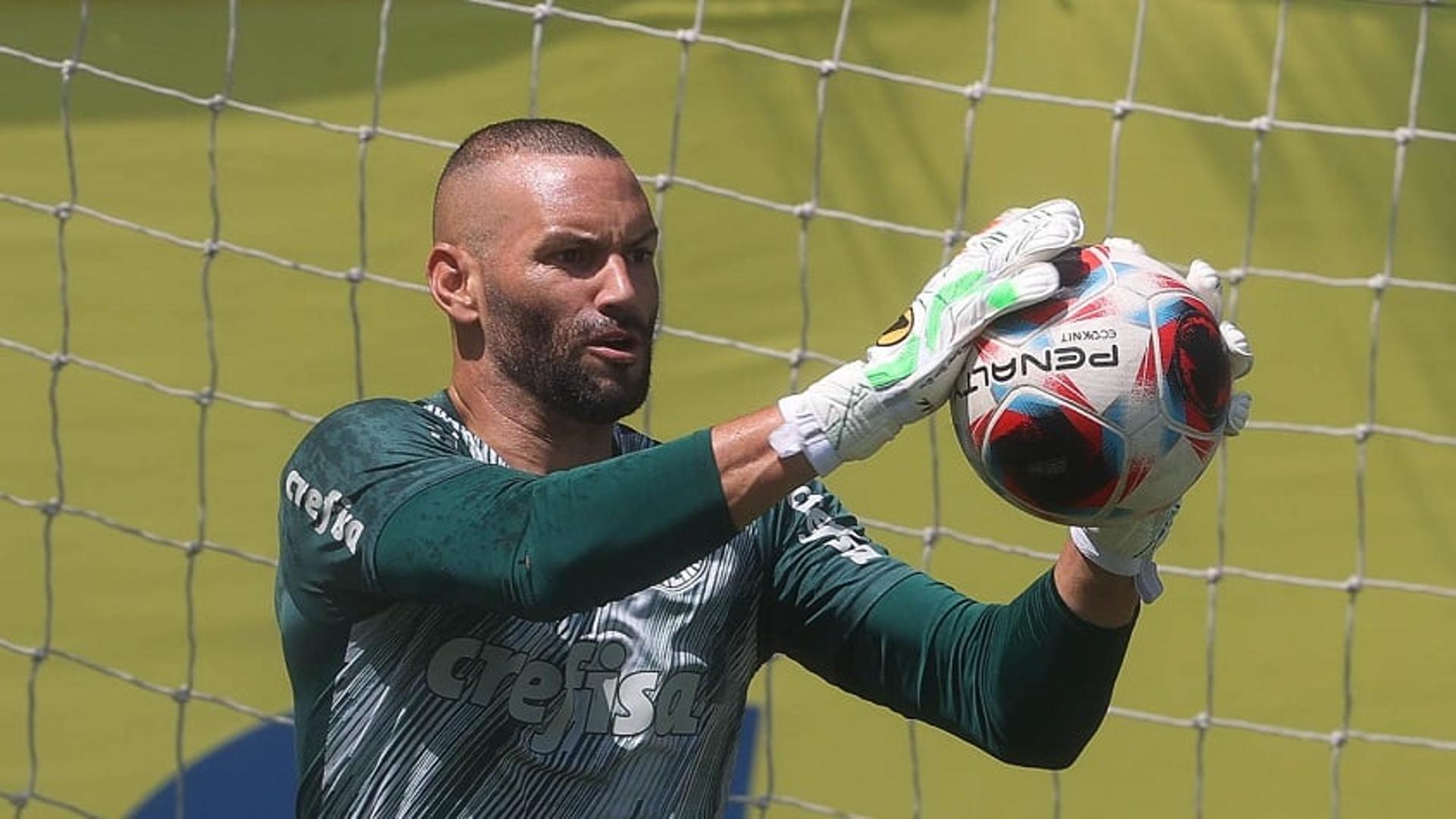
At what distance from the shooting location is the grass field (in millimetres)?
3443

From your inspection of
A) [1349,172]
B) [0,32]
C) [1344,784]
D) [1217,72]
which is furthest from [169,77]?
[1344,784]

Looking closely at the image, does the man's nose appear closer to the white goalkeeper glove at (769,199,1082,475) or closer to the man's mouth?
the man's mouth

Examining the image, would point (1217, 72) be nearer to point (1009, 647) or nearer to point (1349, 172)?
point (1349, 172)

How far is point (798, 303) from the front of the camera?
350 centimetres

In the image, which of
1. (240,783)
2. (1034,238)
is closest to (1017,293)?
(1034,238)

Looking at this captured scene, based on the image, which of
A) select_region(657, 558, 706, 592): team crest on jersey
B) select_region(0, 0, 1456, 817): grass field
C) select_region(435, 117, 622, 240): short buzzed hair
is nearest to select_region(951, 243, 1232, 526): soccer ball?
select_region(657, 558, 706, 592): team crest on jersey

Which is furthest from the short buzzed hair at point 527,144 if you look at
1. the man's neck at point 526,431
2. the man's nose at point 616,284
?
the man's neck at point 526,431

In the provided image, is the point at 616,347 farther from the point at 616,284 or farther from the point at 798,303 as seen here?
the point at 798,303

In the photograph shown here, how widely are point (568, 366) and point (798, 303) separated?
128cm

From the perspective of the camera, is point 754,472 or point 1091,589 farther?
point 1091,589

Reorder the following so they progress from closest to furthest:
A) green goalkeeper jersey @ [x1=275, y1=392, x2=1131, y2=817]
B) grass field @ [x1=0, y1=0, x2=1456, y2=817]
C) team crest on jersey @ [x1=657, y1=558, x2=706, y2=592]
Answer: green goalkeeper jersey @ [x1=275, y1=392, x2=1131, y2=817] → team crest on jersey @ [x1=657, y1=558, x2=706, y2=592] → grass field @ [x1=0, y1=0, x2=1456, y2=817]

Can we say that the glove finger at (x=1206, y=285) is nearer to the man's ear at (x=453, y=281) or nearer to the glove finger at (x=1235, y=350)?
the glove finger at (x=1235, y=350)

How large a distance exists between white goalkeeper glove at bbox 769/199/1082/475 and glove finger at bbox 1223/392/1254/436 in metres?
0.27

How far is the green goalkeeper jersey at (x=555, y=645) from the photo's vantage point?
6.57 ft
